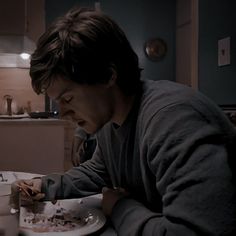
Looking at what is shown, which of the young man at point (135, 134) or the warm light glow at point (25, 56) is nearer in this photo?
the young man at point (135, 134)

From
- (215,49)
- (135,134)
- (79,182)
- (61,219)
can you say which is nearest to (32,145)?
(215,49)

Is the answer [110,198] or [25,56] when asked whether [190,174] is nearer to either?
[110,198]

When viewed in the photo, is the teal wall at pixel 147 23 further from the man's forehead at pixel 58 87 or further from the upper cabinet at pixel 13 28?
the man's forehead at pixel 58 87

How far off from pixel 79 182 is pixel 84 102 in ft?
1.14

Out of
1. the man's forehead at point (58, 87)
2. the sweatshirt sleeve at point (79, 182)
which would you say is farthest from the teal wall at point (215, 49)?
the man's forehead at point (58, 87)

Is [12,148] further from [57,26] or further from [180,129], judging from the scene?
[180,129]

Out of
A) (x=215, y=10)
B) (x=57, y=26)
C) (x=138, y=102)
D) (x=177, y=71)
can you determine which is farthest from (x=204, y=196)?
(x=177, y=71)

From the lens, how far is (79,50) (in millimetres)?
816

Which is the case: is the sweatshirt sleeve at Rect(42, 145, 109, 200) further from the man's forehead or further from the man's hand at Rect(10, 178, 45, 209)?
the man's forehead

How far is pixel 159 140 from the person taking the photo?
70 cm

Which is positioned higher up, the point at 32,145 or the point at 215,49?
the point at 215,49

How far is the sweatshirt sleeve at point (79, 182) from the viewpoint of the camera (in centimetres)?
112

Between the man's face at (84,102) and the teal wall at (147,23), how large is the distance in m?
3.55

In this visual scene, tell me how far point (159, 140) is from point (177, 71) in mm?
4047
